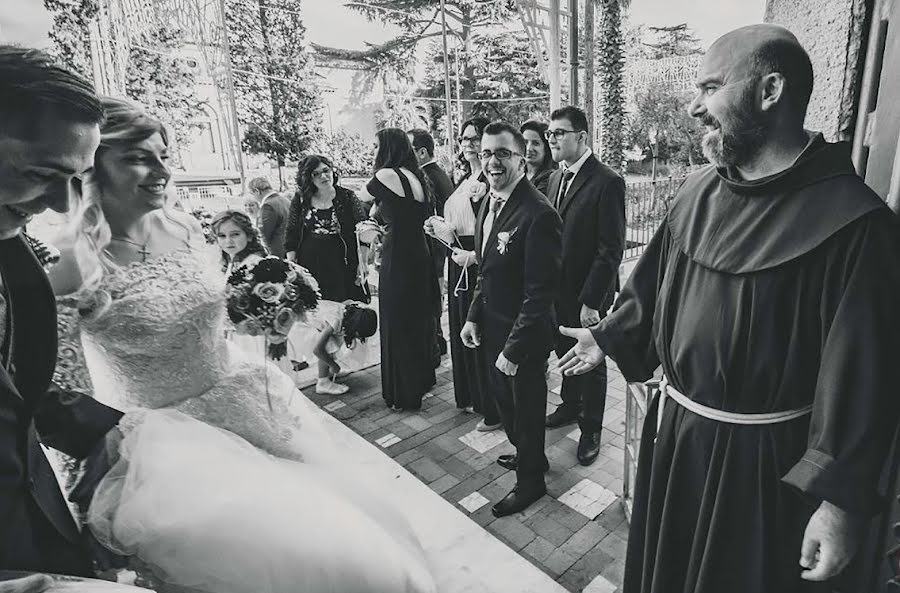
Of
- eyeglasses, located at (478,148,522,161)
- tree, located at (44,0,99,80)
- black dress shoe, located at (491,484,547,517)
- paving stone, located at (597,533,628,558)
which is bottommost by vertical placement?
paving stone, located at (597,533,628,558)

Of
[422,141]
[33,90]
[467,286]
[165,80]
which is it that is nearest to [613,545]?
[467,286]

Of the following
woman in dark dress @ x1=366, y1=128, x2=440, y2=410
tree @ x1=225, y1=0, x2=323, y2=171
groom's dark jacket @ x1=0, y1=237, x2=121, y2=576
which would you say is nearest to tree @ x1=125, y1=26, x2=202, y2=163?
tree @ x1=225, y1=0, x2=323, y2=171

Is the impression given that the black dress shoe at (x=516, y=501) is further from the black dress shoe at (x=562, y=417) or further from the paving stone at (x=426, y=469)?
the black dress shoe at (x=562, y=417)

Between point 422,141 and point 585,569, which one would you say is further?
point 422,141

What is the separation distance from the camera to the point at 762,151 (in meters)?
1.56

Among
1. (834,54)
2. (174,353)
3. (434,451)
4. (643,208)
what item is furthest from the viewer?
(643,208)

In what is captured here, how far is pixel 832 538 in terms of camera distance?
134cm

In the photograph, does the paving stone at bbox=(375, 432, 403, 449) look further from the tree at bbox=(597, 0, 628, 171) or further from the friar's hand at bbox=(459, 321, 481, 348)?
the tree at bbox=(597, 0, 628, 171)

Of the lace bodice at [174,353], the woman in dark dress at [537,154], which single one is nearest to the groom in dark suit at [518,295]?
the lace bodice at [174,353]

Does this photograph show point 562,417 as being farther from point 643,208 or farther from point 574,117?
point 643,208

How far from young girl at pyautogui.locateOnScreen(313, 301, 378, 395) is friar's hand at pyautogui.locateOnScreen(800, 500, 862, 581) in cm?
333

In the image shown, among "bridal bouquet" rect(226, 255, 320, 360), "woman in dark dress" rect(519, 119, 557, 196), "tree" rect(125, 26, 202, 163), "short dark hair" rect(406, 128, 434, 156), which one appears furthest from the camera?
"tree" rect(125, 26, 202, 163)

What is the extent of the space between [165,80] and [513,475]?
12.0 m

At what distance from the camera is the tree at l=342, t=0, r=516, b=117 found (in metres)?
19.7
